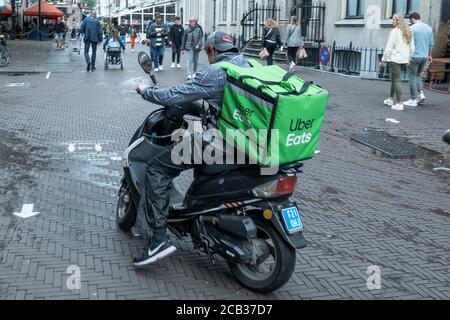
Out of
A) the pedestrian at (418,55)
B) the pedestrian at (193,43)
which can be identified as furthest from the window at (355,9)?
the pedestrian at (418,55)

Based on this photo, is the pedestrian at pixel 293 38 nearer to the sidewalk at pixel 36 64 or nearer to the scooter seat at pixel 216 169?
the sidewalk at pixel 36 64

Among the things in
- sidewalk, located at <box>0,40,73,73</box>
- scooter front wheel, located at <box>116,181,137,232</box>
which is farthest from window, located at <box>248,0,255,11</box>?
scooter front wheel, located at <box>116,181,137,232</box>

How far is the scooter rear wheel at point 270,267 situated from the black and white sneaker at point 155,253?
1.51 feet

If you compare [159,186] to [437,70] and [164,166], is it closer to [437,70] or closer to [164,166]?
[164,166]

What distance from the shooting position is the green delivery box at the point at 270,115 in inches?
146

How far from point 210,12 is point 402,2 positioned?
983 inches

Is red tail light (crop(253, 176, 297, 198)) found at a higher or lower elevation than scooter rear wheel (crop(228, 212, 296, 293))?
higher

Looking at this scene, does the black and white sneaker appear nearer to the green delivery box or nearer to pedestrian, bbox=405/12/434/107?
the green delivery box

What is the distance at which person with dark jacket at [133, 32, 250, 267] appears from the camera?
13.6 ft

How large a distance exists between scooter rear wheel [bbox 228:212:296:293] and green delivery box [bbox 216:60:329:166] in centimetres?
47

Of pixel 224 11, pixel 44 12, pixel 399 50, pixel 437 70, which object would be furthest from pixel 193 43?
pixel 44 12

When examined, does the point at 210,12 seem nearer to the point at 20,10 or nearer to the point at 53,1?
the point at 20,10

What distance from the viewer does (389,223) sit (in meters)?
5.69

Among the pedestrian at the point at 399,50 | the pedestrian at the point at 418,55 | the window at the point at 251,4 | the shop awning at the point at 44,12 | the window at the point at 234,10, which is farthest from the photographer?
the shop awning at the point at 44,12
